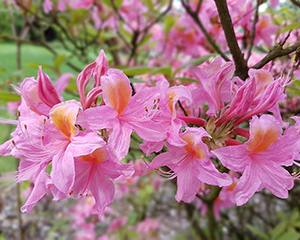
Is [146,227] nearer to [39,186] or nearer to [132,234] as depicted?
[132,234]

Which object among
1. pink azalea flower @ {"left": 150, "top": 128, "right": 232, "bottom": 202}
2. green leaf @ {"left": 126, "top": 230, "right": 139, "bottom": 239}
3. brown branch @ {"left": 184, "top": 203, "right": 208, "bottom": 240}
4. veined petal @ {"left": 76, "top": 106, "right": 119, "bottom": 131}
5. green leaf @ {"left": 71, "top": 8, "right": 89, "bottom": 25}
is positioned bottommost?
green leaf @ {"left": 126, "top": 230, "right": 139, "bottom": 239}

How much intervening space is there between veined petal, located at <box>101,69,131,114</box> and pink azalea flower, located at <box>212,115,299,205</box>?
0.16m

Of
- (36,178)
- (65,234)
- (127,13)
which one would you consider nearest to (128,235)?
(65,234)

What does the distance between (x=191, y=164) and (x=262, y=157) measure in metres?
0.11

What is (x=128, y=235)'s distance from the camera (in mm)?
2314

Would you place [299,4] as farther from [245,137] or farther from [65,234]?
[65,234]

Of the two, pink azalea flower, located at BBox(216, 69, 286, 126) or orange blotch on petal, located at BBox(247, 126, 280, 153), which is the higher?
pink azalea flower, located at BBox(216, 69, 286, 126)

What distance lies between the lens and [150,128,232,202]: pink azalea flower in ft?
1.57

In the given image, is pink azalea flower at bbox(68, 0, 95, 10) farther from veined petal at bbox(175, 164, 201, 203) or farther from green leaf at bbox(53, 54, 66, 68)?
veined petal at bbox(175, 164, 201, 203)

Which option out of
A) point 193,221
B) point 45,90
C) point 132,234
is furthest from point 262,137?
point 132,234

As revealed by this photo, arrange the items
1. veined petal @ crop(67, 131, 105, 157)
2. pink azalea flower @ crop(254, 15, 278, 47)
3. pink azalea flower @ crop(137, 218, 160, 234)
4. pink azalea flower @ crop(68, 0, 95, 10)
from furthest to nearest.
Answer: pink azalea flower @ crop(137, 218, 160, 234) → pink azalea flower @ crop(68, 0, 95, 10) → pink azalea flower @ crop(254, 15, 278, 47) → veined petal @ crop(67, 131, 105, 157)

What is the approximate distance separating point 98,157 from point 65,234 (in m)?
2.85

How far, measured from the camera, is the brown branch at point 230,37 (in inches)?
22.6

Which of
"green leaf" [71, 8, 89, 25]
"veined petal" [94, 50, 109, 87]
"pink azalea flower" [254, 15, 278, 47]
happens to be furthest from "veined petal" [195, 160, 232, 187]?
"green leaf" [71, 8, 89, 25]
